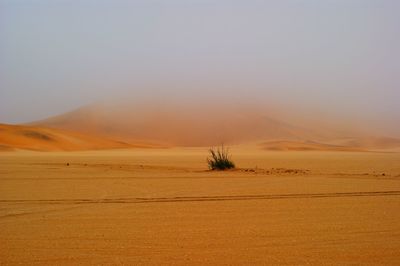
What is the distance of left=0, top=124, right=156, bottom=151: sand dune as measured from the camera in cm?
6230

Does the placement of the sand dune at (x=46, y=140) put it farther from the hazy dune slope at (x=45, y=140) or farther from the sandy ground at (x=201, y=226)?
the sandy ground at (x=201, y=226)

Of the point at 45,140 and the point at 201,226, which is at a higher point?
the point at 45,140

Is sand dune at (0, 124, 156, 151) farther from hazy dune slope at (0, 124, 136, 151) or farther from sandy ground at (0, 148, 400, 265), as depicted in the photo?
sandy ground at (0, 148, 400, 265)

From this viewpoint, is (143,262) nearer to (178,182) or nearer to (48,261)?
(48,261)

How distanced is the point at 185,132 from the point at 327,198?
10137 cm

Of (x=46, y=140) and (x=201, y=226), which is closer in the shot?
(x=201, y=226)

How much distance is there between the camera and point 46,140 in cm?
6750

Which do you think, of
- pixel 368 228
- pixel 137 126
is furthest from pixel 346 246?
pixel 137 126

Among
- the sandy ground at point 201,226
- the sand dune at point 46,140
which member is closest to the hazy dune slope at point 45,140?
the sand dune at point 46,140

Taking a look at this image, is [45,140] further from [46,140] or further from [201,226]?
[201,226]

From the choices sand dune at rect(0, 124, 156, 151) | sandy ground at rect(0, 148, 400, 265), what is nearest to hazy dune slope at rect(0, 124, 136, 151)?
sand dune at rect(0, 124, 156, 151)

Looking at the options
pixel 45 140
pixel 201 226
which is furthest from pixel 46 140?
pixel 201 226

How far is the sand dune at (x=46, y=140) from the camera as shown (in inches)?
2453

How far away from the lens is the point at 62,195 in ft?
40.0
